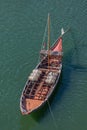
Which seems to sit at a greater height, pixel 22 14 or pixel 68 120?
pixel 22 14

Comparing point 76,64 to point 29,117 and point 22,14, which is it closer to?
point 29,117

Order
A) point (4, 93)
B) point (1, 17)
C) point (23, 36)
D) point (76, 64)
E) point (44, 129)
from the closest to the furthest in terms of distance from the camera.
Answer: point (44, 129) → point (4, 93) → point (76, 64) → point (23, 36) → point (1, 17)

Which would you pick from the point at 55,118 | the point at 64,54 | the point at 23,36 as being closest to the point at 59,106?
the point at 55,118

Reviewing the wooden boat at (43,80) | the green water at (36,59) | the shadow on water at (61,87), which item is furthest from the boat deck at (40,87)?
the green water at (36,59)

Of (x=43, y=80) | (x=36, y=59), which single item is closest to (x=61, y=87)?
(x=43, y=80)

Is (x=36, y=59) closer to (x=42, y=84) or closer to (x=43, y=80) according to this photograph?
(x=43, y=80)

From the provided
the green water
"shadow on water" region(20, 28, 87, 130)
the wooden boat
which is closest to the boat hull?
the wooden boat

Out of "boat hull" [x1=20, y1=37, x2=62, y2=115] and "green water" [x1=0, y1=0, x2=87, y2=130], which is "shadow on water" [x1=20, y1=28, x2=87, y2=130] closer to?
"green water" [x1=0, y1=0, x2=87, y2=130]
